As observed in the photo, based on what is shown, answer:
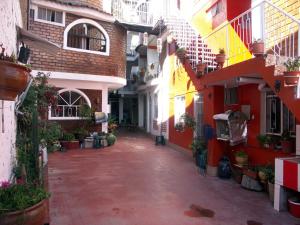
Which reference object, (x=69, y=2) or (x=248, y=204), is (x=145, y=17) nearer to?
(x=69, y=2)

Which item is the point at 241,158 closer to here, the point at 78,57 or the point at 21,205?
the point at 21,205

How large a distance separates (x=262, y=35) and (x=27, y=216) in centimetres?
545

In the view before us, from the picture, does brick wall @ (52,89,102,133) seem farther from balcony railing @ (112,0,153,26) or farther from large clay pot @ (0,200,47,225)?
large clay pot @ (0,200,47,225)

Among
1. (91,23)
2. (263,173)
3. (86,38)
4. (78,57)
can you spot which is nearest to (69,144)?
(78,57)

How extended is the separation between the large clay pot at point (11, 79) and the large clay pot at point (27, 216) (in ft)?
4.03

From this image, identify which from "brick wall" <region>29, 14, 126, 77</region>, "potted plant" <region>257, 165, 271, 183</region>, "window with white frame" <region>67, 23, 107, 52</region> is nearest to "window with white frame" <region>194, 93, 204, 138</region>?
"potted plant" <region>257, 165, 271, 183</region>

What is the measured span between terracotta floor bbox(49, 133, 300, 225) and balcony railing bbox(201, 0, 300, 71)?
3.17 meters

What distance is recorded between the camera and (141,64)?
21.6 meters

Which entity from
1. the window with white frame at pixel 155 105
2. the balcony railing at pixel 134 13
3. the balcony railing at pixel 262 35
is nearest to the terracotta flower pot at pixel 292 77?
the balcony railing at pixel 262 35

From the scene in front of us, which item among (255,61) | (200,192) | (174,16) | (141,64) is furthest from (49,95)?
(141,64)

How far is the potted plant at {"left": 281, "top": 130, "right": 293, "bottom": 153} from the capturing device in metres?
6.37

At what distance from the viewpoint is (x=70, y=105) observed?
1347 centimetres

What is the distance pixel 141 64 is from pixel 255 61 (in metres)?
16.1

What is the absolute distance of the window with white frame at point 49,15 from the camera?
11.8 meters
